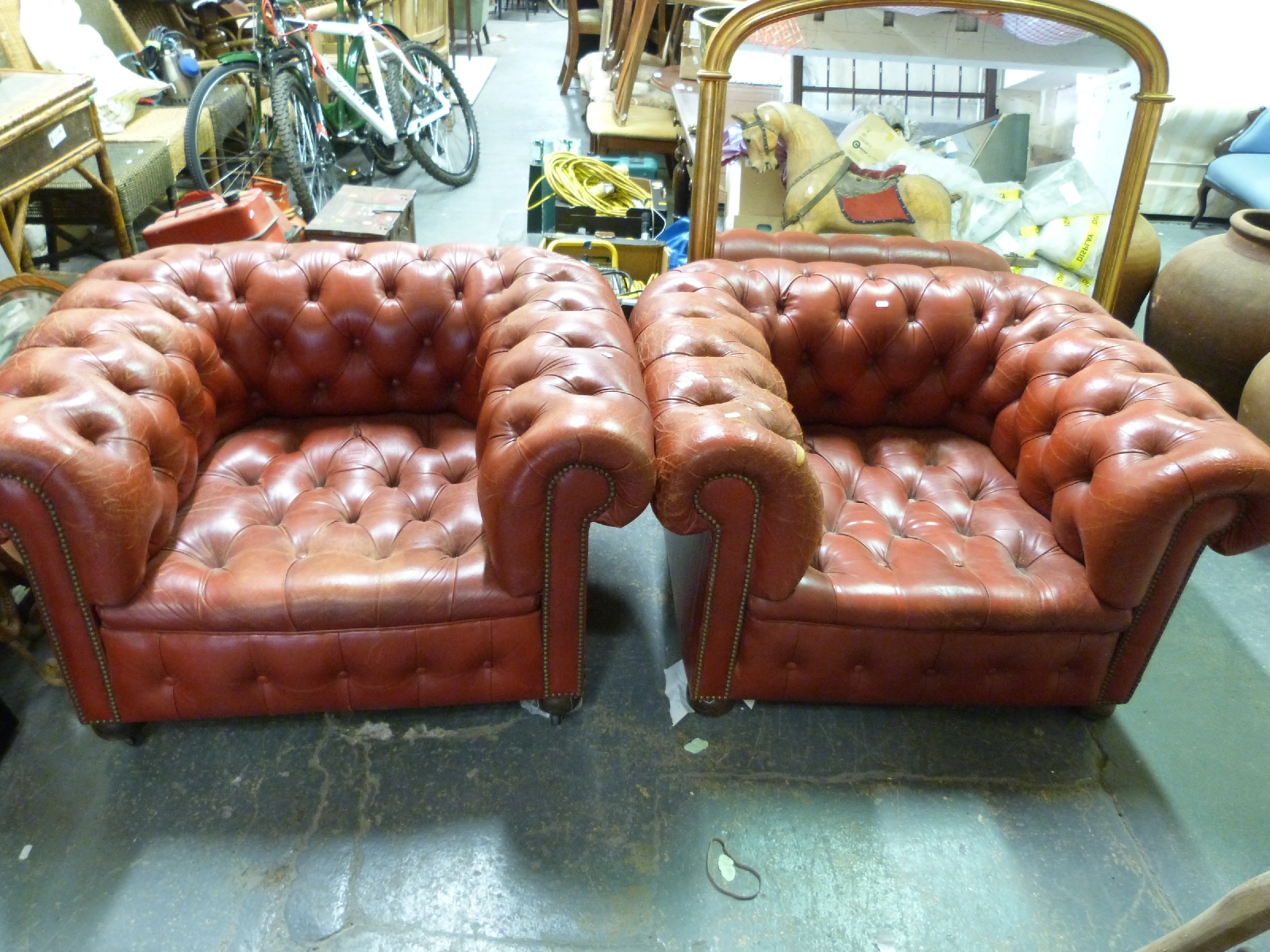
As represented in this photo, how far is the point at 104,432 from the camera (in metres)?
1.48

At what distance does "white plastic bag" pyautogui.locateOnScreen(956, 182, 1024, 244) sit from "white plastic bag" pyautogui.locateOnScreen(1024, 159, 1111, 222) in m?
0.05

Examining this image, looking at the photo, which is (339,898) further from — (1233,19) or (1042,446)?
(1233,19)

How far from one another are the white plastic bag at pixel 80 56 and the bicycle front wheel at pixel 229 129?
9.7 inches

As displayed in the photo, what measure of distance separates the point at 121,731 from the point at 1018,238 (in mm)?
2917

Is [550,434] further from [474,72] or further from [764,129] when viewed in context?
[474,72]

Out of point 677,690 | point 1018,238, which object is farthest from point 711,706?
point 1018,238

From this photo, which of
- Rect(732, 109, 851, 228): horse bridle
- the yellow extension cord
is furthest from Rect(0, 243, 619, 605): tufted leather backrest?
the yellow extension cord

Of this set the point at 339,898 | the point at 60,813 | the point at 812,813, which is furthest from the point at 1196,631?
the point at 60,813

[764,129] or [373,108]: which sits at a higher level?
[764,129]

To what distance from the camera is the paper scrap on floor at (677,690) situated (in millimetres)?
1907

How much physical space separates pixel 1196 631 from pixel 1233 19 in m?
4.33

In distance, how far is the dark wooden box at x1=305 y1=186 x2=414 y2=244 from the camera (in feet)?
9.62

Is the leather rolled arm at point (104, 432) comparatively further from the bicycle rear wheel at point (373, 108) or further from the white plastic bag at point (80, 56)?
the bicycle rear wheel at point (373, 108)

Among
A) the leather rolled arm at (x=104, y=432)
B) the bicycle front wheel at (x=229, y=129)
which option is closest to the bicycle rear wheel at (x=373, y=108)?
the bicycle front wheel at (x=229, y=129)
